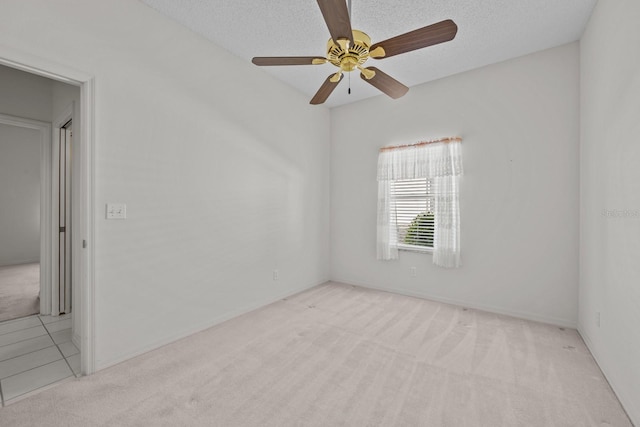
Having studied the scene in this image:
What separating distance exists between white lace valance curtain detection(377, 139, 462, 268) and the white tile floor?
11.4ft

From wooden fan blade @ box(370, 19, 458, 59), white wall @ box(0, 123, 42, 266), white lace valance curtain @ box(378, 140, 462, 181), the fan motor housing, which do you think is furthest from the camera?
white wall @ box(0, 123, 42, 266)

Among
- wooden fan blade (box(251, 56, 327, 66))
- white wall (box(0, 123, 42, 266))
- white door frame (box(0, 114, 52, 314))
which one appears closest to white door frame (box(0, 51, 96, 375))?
wooden fan blade (box(251, 56, 327, 66))

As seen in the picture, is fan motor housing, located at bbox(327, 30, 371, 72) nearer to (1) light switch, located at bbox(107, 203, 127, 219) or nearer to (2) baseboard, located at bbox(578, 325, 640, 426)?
(1) light switch, located at bbox(107, 203, 127, 219)

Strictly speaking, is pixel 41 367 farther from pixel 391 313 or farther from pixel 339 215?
pixel 339 215

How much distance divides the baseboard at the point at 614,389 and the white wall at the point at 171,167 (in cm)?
306

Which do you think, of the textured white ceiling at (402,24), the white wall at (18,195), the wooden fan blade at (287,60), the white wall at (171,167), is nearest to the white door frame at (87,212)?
the white wall at (171,167)

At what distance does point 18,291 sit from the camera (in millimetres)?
A: 3859

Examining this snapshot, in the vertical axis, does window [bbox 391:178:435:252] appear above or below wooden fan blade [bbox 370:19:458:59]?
below

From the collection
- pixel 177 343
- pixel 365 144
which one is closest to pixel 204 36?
pixel 365 144

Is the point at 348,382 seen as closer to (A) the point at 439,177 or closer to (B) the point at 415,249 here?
(B) the point at 415,249

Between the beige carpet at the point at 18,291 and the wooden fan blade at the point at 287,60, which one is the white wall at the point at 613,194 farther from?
the beige carpet at the point at 18,291

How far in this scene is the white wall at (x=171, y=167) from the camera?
2.05 meters

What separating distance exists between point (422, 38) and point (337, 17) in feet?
1.83

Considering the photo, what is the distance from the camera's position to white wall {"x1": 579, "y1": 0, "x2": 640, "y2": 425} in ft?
5.28
